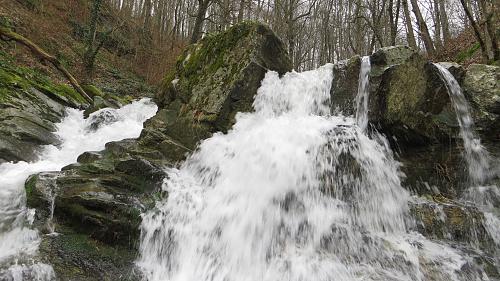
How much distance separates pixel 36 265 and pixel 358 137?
4882 millimetres

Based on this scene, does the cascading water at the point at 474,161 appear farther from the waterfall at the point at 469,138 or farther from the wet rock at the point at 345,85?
the wet rock at the point at 345,85

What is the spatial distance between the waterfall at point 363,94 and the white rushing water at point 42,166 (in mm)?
5313

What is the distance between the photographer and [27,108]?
29.6ft

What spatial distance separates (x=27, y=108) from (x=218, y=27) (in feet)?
39.0

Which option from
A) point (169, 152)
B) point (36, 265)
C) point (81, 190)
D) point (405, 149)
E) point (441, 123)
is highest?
point (441, 123)

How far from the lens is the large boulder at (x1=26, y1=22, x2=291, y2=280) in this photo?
542 centimetres

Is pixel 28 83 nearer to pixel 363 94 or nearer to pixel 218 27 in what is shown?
pixel 363 94

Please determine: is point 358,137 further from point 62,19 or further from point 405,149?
point 62,19

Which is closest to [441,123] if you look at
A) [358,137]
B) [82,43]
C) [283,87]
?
[358,137]

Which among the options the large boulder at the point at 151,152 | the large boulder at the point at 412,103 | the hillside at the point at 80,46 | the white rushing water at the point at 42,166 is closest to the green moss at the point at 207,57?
the large boulder at the point at 151,152

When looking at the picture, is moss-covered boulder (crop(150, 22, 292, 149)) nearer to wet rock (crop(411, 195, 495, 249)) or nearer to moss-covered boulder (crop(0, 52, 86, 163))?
moss-covered boulder (crop(0, 52, 86, 163))

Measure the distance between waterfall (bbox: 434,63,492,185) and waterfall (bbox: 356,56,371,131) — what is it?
1.18 metres

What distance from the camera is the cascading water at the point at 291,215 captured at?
4980mm

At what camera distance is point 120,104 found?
43.1ft
